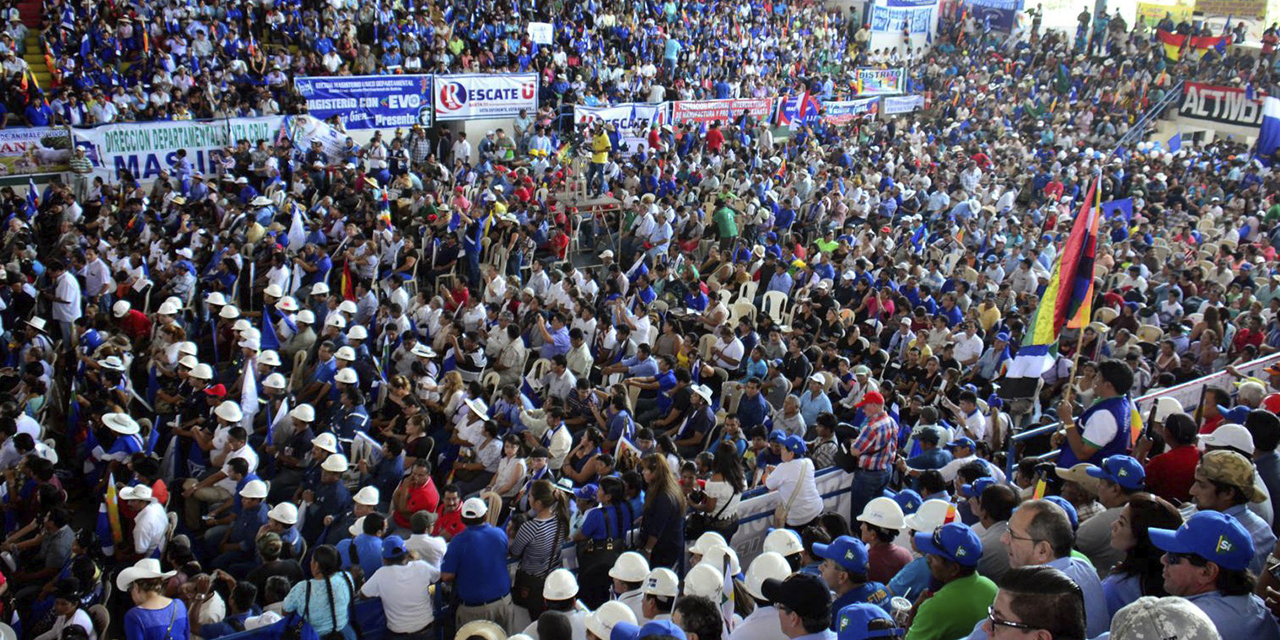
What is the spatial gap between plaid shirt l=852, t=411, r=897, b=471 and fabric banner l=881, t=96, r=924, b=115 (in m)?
22.7

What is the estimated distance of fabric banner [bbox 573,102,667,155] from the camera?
2031 cm

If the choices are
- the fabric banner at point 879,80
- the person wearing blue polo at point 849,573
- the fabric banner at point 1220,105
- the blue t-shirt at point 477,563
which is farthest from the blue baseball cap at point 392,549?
the fabric banner at point 1220,105

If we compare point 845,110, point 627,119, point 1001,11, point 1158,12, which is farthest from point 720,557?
point 1158,12

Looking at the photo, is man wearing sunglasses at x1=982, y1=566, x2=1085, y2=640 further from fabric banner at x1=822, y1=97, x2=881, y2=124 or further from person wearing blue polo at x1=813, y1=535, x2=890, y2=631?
fabric banner at x1=822, y1=97, x2=881, y2=124

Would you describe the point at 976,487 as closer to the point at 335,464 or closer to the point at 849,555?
the point at 849,555

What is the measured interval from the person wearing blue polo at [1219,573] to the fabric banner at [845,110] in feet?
73.3

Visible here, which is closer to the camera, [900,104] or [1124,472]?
[1124,472]

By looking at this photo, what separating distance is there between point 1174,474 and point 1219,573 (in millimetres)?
2289

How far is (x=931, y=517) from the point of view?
18.3 feet

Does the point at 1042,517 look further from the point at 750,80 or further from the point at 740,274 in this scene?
the point at 750,80

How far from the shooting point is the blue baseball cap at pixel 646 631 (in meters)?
3.99

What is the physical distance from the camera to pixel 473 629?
183 inches

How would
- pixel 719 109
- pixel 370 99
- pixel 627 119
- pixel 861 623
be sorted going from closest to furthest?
pixel 861 623
pixel 370 99
pixel 627 119
pixel 719 109

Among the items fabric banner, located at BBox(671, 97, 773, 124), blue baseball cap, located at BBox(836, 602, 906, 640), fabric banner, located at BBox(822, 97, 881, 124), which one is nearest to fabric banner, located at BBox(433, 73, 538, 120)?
fabric banner, located at BBox(671, 97, 773, 124)
